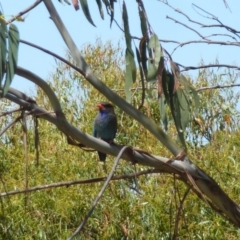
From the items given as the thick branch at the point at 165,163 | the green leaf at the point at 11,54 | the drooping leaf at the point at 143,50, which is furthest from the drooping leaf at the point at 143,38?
the green leaf at the point at 11,54

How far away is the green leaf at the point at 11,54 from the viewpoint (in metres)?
2.25

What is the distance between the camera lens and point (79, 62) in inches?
99.8

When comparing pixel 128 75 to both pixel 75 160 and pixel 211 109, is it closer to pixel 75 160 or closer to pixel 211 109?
pixel 75 160

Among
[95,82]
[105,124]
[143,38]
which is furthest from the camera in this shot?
[105,124]

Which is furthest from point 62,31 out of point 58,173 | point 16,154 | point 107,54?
point 107,54

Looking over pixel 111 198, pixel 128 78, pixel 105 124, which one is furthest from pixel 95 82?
pixel 111 198

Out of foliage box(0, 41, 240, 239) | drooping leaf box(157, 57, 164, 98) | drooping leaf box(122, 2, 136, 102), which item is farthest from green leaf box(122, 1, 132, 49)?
foliage box(0, 41, 240, 239)

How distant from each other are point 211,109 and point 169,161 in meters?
3.85

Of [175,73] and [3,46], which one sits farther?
[175,73]

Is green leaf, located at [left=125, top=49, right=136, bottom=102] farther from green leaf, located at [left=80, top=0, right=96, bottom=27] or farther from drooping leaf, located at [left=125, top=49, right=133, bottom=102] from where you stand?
green leaf, located at [left=80, top=0, right=96, bottom=27]

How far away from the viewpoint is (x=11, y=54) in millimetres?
2340

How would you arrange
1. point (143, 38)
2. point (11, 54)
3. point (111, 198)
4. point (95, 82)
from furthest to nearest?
point (111, 198) < point (143, 38) < point (95, 82) < point (11, 54)

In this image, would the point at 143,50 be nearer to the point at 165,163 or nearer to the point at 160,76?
the point at 160,76

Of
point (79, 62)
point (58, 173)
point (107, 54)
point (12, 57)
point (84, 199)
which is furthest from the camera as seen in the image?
point (107, 54)
